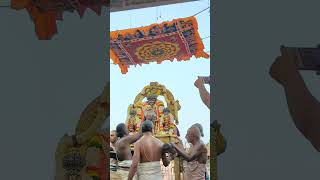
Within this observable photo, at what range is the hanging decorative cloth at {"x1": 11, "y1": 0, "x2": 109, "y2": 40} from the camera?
2236 millimetres

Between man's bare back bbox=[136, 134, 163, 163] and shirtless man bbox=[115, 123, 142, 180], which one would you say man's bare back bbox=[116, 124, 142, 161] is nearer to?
shirtless man bbox=[115, 123, 142, 180]

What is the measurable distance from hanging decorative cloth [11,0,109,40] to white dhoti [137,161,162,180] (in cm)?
155

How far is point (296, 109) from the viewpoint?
190cm

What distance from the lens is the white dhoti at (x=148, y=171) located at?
3377 millimetres

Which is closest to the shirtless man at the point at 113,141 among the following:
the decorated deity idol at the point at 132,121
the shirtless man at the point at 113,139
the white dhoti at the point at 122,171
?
the shirtless man at the point at 113,139

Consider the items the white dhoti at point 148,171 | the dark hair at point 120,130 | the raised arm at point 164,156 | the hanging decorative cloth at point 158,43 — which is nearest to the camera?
the white dhoti at point 148,171

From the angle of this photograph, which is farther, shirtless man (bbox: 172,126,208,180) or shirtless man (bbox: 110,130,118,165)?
shirtless man (bbox: 110,130,118,165)

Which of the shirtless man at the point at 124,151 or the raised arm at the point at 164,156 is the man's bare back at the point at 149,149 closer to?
the raised arm at the point at 164,156

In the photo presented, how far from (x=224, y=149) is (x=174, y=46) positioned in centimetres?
293

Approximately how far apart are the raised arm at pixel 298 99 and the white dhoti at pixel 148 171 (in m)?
1.74

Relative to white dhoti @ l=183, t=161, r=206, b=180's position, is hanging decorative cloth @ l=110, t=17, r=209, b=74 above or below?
above

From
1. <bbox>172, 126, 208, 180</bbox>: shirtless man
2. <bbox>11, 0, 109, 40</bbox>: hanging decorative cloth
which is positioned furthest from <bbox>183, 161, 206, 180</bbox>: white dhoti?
<bbox>11, 0, 109, 40</bbox>: hanging decorative cloth

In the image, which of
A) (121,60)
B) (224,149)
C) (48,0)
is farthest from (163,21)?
(224,149)

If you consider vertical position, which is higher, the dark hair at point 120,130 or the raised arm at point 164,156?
the dark hair at point 120,130
